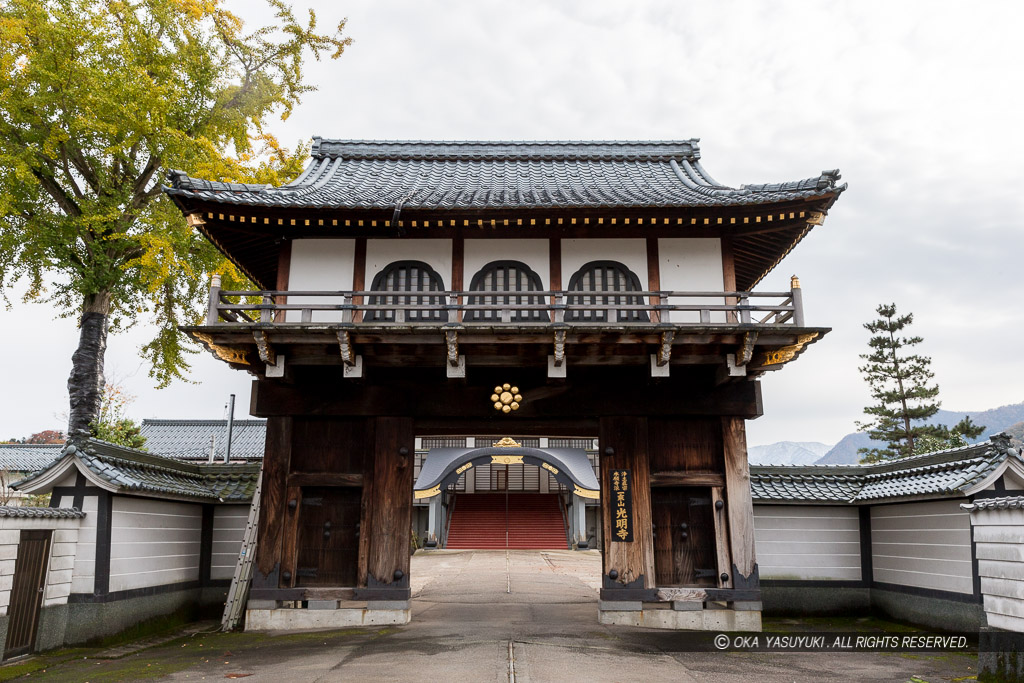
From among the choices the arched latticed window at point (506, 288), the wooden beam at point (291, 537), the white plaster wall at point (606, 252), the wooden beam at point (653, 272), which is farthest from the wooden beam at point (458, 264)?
the wooden beam at point (291, 537)

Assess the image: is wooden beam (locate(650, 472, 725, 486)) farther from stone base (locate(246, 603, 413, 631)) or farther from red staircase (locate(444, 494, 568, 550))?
red staircase (locate(444, 494, 568, 550))

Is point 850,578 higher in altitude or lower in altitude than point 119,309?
lower

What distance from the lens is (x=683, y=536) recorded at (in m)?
13.2

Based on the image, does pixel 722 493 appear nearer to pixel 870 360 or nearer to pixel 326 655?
pixel 326 655

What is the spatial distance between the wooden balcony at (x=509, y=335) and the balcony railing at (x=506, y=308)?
0.03m

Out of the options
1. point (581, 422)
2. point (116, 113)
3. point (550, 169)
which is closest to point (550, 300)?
point (581, 422)

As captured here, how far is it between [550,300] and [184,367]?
52.1ft

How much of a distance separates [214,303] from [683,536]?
402 inches

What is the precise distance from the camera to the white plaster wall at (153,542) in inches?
467

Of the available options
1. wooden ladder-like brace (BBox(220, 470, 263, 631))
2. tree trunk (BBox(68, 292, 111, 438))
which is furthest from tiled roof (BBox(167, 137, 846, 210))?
tree trunk (BBox(68, 292, 111, 438))

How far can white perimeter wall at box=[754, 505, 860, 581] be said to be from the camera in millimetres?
14664

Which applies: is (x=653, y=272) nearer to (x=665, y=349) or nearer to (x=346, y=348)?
(x=665, y=349)

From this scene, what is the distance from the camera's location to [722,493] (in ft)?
43.2

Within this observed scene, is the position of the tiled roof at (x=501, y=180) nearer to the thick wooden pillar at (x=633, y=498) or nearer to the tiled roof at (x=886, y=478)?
the thick wooden pillar at (x=633, y=498)
